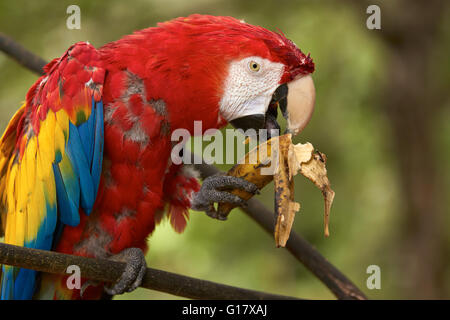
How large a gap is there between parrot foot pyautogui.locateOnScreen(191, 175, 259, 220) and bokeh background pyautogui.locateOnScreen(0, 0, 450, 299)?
1.40m

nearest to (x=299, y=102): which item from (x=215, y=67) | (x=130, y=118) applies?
(x=215, y=67)

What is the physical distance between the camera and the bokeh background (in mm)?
2695

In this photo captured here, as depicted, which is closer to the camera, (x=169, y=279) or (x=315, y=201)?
(x=169, y=279)

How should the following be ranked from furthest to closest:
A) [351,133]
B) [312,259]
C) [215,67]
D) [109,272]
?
1. [351,133]
2. [312,259]
3. [215,67]
4. [109,272]

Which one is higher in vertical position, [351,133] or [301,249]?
[351,133]

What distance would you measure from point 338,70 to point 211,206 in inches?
71.5

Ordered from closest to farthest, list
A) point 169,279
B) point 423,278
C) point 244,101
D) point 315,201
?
point 169,279 → point 244,101 → point 423,278 → point 315,201

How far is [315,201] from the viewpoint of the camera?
3596 millimetres

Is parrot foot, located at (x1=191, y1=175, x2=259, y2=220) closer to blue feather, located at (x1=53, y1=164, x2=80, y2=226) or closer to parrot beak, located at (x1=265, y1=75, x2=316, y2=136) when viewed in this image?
parrot beak, located at (x1=265, y1=75, x2=316, y2=136)

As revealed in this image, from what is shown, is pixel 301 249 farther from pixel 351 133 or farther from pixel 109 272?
pixel 351 133

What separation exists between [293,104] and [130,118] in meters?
0.44

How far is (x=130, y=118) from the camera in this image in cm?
Answer: 139
